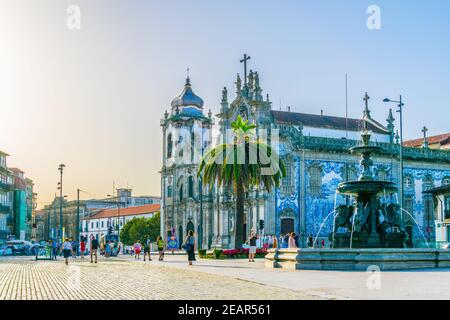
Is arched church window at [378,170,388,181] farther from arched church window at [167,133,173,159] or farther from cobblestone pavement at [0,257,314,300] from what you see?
cobblestone pavement at [0,257,314,300]

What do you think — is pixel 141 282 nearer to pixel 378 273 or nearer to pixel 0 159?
pixel 378 273

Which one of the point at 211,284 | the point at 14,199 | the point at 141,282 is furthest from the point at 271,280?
the point at 14,199

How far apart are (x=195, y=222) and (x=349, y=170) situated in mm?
17332

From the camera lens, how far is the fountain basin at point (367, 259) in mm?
21281

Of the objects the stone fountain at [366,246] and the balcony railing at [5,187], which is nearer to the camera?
the stone fountain at [366,246]

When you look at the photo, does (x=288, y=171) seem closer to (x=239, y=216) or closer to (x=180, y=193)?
(x=239, y=216)

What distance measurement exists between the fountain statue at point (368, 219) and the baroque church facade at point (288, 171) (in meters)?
21.3

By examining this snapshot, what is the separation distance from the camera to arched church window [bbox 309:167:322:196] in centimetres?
5484

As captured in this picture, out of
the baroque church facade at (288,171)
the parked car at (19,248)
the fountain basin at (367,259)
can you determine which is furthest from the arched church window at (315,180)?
the fountain basin at (367,259)

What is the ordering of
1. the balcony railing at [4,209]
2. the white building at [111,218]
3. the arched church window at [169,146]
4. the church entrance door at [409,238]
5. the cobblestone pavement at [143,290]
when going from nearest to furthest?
the cobblestone pavement at [143,290], the church entrance door at [409,238], the arched church window at [169,146], the balcony railing at [4,209], the white building at [111,218]

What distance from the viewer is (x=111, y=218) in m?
122

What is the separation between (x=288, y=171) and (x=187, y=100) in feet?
72.9

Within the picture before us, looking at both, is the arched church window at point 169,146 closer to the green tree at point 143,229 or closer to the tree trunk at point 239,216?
the green tree at point 143,229

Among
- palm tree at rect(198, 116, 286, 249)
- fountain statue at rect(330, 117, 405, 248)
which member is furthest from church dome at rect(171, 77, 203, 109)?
fountain statue at rect(330, 117, 405, 248)
